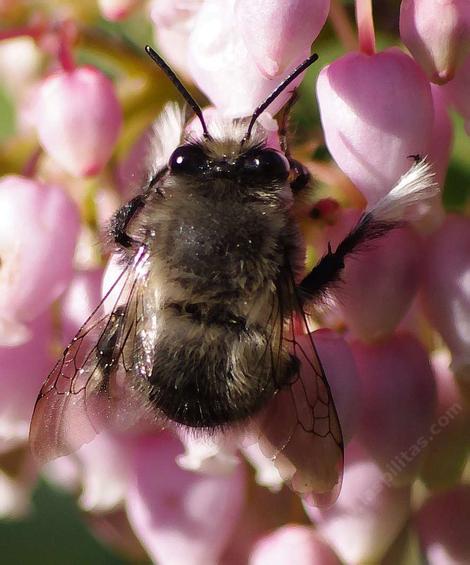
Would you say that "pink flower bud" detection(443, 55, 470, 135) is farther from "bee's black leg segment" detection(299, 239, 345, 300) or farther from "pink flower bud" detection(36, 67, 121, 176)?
"pink flower bud" detection(36, 67, 121, 176)

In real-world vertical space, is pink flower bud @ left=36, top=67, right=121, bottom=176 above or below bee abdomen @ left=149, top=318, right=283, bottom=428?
above

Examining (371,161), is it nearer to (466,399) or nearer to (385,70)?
(385,70)

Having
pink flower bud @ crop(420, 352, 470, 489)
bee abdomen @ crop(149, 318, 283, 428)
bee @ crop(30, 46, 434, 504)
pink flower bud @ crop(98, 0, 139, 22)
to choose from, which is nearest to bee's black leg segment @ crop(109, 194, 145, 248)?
bee @ crop(30, 46, 434, 504)

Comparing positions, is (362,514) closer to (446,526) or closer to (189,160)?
(446,526)

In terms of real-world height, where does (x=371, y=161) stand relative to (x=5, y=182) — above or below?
below

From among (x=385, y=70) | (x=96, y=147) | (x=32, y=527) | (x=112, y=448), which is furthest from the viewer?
(x=32, y=527)

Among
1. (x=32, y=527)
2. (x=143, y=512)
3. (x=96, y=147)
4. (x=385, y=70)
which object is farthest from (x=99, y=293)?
(x=32, y=527)

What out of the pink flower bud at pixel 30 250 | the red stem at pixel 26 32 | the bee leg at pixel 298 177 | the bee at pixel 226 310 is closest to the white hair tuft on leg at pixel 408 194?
the bee at pixel 226 310
